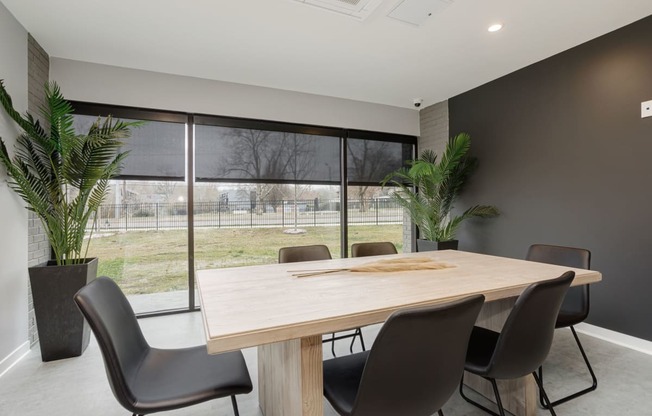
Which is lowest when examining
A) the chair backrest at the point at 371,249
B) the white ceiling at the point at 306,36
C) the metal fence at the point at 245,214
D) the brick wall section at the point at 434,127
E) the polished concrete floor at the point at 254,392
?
the polished concrete floor at the point at 254,392

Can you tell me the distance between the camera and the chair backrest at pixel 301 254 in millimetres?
2555

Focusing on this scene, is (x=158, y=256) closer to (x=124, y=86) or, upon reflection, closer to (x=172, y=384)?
(x=124, y=86)

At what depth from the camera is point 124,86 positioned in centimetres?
335

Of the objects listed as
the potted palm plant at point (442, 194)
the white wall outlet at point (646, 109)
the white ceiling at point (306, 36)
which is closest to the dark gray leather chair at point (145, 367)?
the white ceiling at point (306, 36)

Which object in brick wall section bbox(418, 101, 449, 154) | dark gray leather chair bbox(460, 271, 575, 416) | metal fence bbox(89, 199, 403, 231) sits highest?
brick wall section bbox(418, 101, 449, 154)

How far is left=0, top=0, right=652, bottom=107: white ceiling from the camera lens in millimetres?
2408

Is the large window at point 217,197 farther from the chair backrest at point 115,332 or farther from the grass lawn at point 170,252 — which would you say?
the chair backrest at point 115,332

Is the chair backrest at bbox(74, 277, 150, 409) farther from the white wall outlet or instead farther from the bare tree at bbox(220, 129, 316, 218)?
the white wall outlet

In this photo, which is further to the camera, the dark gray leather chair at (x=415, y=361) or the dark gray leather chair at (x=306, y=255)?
the dark gray leather chair at (x=306, y=255)

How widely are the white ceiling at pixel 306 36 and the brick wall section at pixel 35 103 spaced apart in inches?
5.1

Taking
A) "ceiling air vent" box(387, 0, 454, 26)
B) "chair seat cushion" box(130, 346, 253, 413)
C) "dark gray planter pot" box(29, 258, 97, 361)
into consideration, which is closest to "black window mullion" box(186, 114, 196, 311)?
"dark gray planter pot" box(29, 258, 97, 361)

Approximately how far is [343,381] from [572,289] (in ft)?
6.30

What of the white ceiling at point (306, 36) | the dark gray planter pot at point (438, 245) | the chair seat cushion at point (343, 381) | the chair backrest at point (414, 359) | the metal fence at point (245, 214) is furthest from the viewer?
the dark gray planter pot at point (438, 245)

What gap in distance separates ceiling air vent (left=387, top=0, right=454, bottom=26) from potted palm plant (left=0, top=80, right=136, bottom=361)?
92.0 inches
